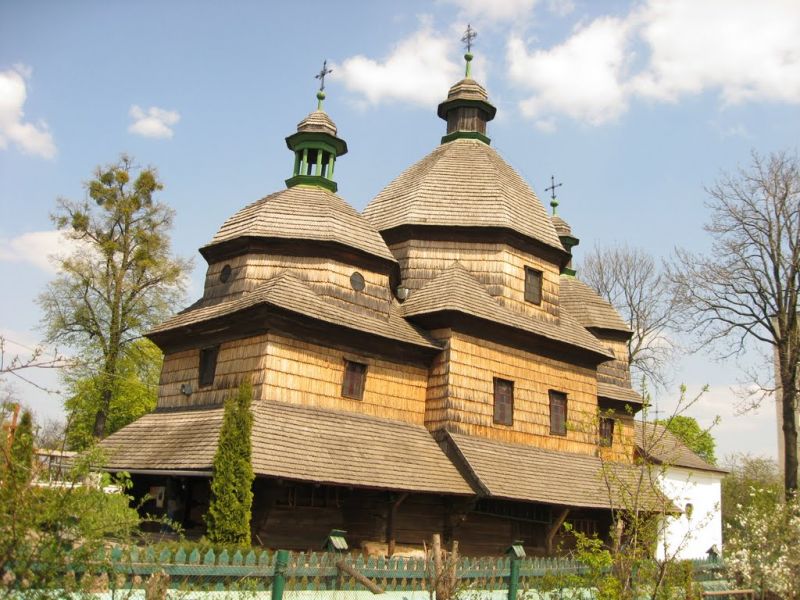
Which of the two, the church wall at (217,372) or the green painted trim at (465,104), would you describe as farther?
the green painted trim at (465,104)

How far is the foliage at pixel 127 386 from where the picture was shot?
27328 mm

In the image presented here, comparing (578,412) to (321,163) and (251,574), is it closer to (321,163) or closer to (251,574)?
(321,163)

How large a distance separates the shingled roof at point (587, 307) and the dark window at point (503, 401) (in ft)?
32.8

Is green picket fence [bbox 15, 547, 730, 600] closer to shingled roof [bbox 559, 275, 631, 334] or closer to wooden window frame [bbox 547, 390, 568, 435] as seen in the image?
wooden window frame [bbox 547, 390, 568, 435]

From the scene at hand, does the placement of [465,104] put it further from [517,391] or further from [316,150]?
[517,391]

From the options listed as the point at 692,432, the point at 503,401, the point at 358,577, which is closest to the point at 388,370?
the point at 503,401

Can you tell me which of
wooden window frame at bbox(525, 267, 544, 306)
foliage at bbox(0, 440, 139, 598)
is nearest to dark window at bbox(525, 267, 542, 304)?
wooden window frame at bbox(525, 267, 544, 306)

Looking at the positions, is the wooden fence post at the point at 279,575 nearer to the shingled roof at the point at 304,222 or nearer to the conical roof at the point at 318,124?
the shingled roof at the point at 304,222

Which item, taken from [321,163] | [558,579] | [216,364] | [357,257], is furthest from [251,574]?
[321,163]

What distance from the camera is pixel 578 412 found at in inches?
760

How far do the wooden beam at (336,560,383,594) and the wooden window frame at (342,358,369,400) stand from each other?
6.32 meters

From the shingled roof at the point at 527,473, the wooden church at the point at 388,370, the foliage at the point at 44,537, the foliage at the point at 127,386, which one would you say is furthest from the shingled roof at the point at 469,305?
the foliage at the point at 44,537

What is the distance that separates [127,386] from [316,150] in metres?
16.3

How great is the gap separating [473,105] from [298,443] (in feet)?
46.9
